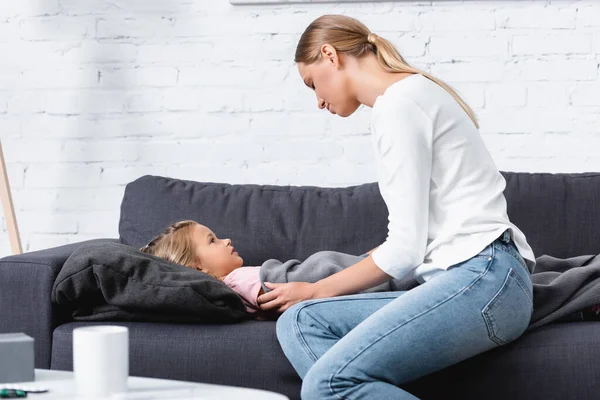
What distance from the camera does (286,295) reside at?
199 cm

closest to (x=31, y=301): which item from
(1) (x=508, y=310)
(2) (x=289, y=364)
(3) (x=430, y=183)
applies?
(2) (x=289, y=364)

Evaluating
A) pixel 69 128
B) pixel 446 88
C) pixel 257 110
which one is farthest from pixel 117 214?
pixel 446 88

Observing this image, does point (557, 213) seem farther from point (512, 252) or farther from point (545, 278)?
point (512, 252)

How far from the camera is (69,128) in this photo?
312 cm

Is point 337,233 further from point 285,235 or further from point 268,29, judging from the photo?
point 268,29

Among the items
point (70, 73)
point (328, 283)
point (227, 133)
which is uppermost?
point (70, 73)

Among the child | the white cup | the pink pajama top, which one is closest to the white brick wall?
the child

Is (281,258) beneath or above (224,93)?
beneath

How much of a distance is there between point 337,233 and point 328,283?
543 mm

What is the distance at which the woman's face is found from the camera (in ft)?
6.29

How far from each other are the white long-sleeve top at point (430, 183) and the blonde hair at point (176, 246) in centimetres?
66

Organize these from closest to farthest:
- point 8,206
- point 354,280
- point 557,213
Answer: point 354,280, point 557,213, point 8,206

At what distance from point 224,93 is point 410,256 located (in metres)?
1.47

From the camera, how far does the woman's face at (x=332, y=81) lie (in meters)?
1.92
